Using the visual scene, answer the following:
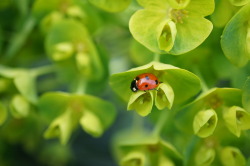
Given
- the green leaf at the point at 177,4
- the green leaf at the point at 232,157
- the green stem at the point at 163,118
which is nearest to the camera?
the green leaf at the point at 177,4

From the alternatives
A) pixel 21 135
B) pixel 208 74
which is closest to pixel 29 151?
pixel 21 135

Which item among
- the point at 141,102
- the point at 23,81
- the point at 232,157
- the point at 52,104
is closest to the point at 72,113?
the point at 52,104

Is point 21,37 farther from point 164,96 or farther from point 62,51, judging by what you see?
point 164,96

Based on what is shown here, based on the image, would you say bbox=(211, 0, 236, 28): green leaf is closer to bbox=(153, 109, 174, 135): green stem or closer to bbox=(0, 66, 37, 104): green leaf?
bbox=(153, 109, 174, 135): green stem

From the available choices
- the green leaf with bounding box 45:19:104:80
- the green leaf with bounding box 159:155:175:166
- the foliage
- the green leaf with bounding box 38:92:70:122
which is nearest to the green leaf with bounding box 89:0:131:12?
the foliage

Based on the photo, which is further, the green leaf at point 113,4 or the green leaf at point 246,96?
the green leaf at point 113,4

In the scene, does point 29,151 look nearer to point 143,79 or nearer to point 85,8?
point 85,8

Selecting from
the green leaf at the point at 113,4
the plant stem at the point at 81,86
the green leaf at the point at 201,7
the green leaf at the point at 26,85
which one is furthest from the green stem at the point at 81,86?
the green leaf at the point at 201,7

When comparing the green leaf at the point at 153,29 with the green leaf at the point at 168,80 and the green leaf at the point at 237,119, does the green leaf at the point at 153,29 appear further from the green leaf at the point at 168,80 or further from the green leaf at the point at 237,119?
the green leaf at the point at 237,119
